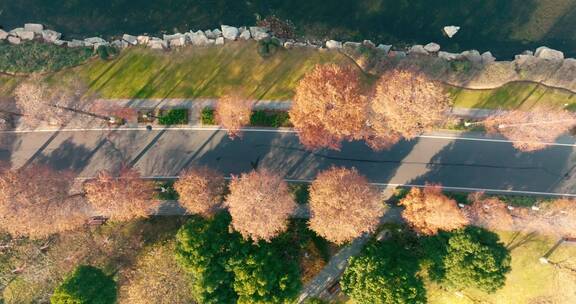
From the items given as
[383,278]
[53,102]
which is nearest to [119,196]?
[53,102]

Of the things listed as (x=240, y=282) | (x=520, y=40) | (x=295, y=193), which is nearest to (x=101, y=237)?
(x=240, y=282)

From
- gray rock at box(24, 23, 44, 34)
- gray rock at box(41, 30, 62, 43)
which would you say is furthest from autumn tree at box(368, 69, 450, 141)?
gray rock at box(24, 23, 44, 34)

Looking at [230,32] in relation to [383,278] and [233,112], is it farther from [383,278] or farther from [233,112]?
[383,278]

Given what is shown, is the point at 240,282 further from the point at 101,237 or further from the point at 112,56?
the point at 112,56

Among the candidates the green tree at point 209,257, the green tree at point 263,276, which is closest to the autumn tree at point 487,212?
the green tree at point 263,276

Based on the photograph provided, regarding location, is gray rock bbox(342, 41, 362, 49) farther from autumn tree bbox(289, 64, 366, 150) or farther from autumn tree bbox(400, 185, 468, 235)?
autumn tree bbox(400, 185, 468, 235)
